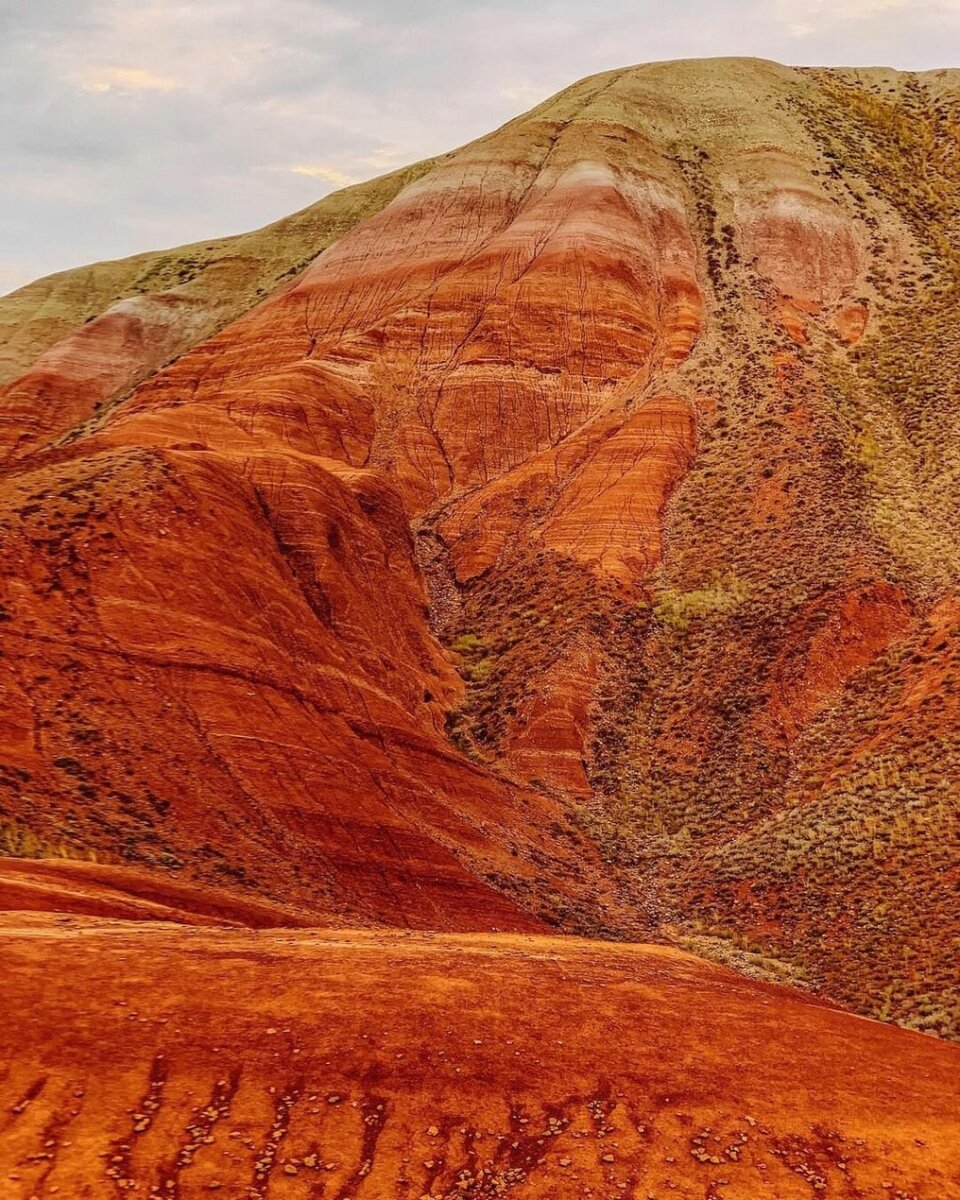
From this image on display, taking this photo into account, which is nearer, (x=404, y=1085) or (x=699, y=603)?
(x=404, y=1085)

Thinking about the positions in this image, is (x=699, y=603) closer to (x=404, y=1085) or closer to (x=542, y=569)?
(x=542, y=569)

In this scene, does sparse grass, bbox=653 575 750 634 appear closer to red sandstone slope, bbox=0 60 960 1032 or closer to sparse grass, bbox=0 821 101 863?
red sandstone slope, bbox=0 60 960 1032

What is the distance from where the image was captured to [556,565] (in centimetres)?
3866

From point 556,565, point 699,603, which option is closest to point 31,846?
point 699,603

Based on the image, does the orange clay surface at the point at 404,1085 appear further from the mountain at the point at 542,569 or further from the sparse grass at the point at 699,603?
the sparse grass at the point at 699,603

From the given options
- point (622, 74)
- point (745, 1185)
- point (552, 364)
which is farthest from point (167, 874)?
point (622, 74)

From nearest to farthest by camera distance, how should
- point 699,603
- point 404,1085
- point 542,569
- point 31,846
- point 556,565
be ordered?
point 404,1085
point 31,846
point 699,603
point 556,565
point 542,569

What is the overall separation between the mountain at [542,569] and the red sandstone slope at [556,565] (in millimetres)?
128

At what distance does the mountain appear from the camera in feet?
66.2

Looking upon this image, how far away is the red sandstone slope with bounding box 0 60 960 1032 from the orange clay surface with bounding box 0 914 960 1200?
6.60m

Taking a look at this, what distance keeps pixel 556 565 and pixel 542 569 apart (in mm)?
539

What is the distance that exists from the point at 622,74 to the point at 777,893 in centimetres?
6479

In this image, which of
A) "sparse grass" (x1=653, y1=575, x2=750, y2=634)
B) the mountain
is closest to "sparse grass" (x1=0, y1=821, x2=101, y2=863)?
the mountain

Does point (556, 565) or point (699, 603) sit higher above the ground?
point (556, 565)
